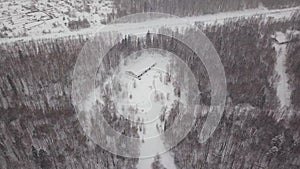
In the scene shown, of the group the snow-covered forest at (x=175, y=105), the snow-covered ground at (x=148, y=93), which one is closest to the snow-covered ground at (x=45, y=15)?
the snow-covered forest at (x=175, y=105)

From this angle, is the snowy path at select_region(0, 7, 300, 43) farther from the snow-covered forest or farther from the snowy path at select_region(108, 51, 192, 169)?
the snowy path at select_region(108, 51, 192, 169)

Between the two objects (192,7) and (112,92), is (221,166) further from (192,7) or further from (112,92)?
(192,7)

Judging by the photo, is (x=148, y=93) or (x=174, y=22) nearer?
(x=148, y=93)

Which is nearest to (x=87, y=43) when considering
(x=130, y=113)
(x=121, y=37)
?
(x=121, y=37)

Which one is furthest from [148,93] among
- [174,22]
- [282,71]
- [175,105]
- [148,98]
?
[174,22]

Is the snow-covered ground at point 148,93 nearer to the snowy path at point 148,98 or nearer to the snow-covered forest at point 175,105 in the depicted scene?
the snowy path at point 148,98

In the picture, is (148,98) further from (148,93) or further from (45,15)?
(45,15)
